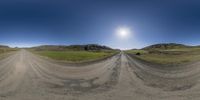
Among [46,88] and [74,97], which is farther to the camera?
[46,88]

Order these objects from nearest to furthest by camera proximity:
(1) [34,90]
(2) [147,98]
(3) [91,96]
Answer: (2) [147,98] < (3) [91,96] < (1) [34,90]

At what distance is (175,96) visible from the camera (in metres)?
9.55

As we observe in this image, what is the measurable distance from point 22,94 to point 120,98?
12.6 ft

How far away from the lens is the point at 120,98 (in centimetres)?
916

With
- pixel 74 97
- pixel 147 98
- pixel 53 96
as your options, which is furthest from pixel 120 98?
pixel 53 96

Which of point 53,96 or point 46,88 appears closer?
point 53,96

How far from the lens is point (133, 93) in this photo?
10.2m

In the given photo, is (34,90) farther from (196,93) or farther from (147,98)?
(196,93)

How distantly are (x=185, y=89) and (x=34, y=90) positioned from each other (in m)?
6.58

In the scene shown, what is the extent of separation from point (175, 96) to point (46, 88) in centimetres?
560

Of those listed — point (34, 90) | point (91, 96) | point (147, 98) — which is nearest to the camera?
point (147, 98)

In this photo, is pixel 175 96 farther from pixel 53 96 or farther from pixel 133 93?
pixel 53 96

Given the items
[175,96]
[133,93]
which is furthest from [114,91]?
Answer: [175,96]

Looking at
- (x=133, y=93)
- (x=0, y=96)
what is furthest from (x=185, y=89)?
(x=0, y=96)
